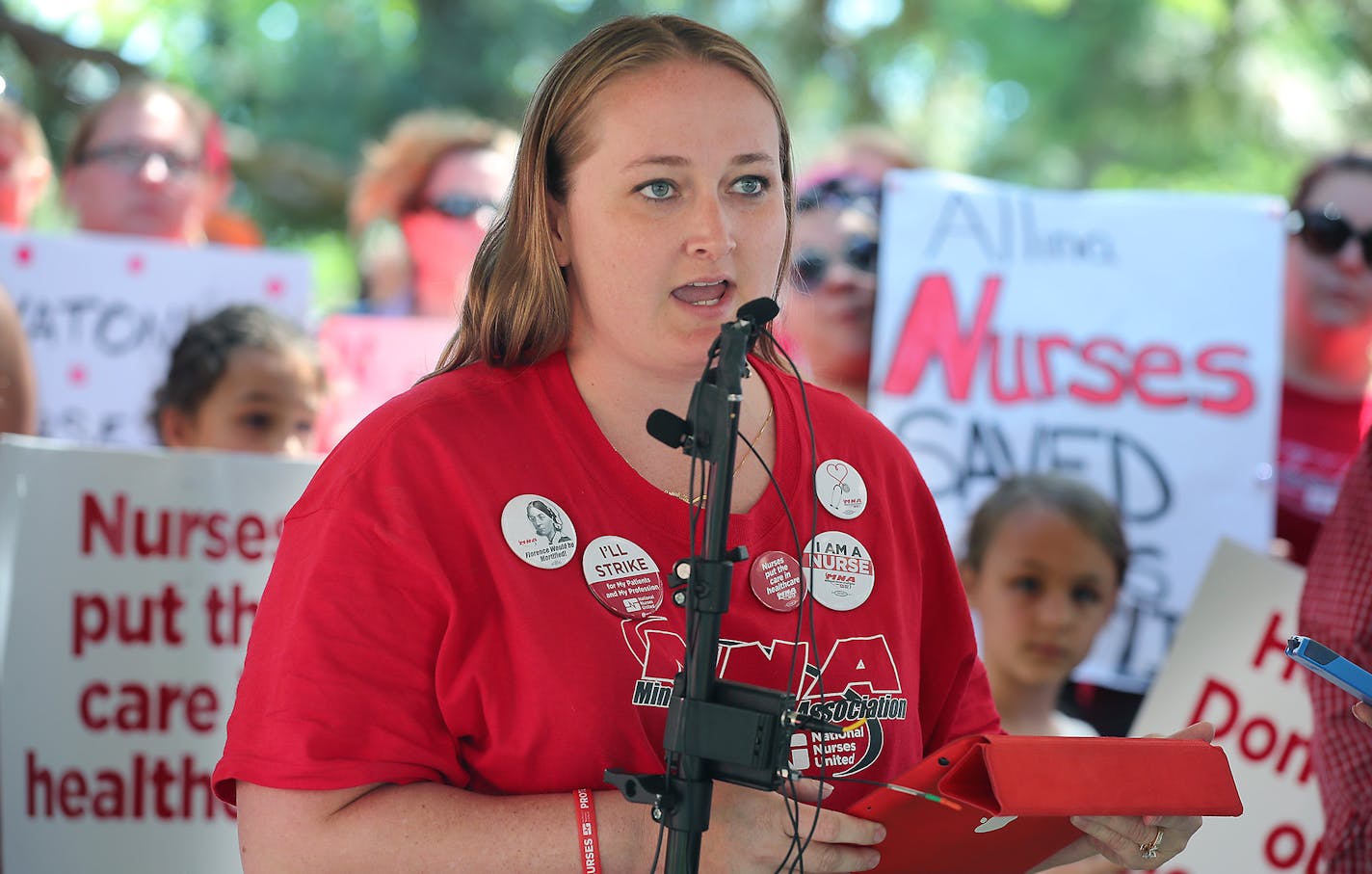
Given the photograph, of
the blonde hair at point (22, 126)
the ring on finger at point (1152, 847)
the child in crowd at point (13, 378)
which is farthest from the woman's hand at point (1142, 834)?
the blonde hair at point (22, 126)

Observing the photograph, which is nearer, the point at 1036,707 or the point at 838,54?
the point at 1036,707

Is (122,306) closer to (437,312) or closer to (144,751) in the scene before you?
(437,312)

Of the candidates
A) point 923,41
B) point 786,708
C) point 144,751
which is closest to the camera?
point 786,708

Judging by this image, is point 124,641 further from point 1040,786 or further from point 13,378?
point 1040,786

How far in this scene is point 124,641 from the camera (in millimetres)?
3354

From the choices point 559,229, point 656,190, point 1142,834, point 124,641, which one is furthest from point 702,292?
point 124,641

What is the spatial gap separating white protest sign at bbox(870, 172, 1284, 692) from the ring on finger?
97.5 inches

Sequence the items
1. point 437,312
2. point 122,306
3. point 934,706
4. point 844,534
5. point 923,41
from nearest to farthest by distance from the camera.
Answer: point 844,534
point 934,706
point 122,306
point 437,312
point 923,41

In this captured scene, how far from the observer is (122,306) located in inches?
199

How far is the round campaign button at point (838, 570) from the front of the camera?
2141 mm

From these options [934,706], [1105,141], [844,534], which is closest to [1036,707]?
[934,706]

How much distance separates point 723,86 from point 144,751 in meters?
2.05

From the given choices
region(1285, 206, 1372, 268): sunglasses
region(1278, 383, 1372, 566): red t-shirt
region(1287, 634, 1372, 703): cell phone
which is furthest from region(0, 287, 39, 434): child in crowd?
region(1285, 206, 1372, 268): sunglasses

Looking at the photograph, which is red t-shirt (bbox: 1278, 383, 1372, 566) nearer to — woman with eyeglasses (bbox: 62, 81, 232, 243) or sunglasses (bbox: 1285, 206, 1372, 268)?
sunglasses (bbox: 1285, 206, 1372, 268)
